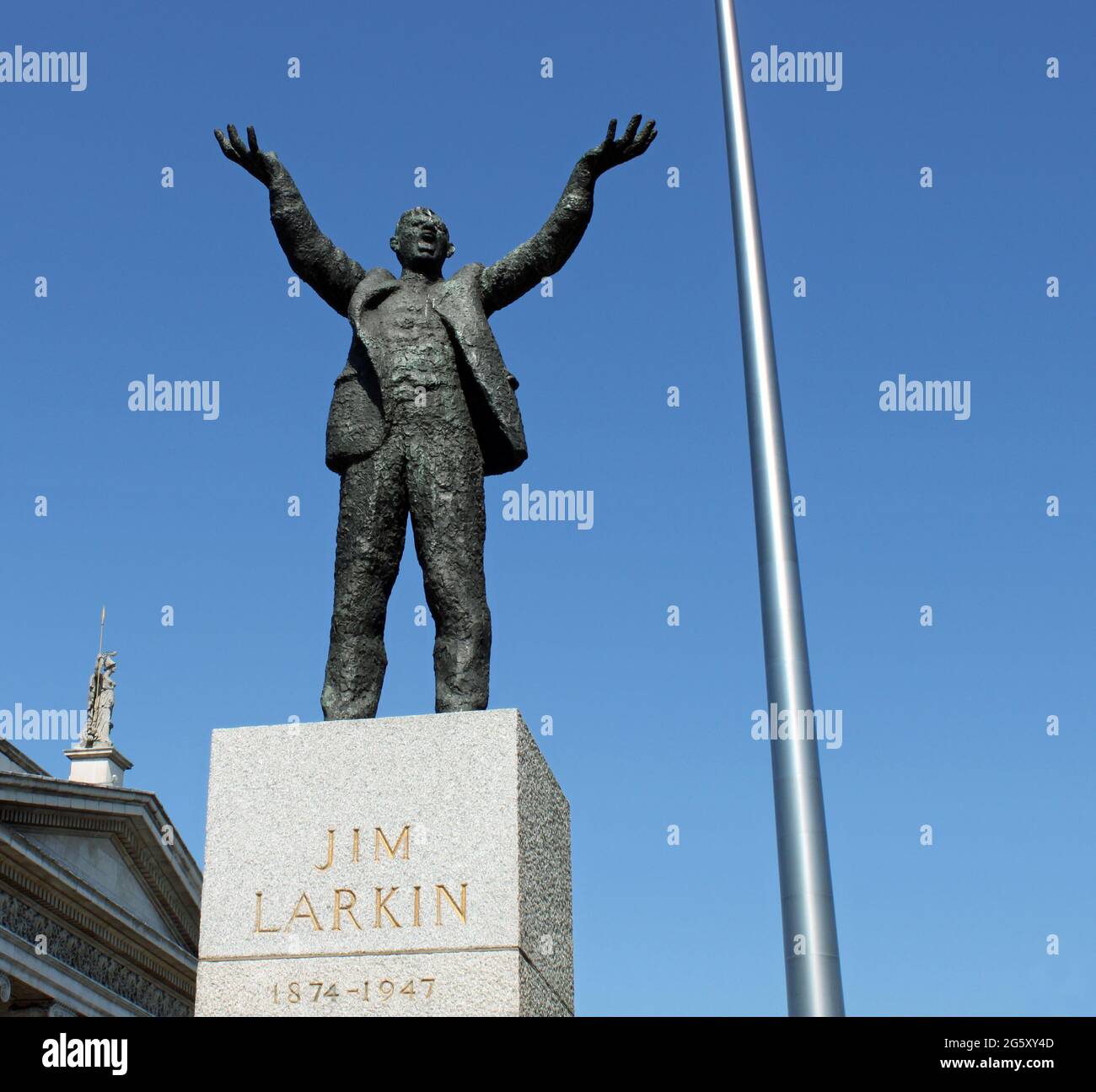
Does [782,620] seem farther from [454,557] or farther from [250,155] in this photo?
[250,155]

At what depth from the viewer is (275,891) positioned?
7176 millimetres

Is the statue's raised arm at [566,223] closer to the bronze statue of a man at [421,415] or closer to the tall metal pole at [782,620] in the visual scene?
the bronze statue of a man at [421,415]

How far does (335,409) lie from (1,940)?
20.1 metres

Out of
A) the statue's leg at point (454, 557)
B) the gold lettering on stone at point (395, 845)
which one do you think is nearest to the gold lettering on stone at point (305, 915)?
the gold lettering on stone at point (395, 845)

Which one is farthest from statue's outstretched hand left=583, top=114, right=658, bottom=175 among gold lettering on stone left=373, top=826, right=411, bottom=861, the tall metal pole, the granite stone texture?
gold lettering on stone left=373, top=826, right=411, bottom=861

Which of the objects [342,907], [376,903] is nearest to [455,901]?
[376,903]

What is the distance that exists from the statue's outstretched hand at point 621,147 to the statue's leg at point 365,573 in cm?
212

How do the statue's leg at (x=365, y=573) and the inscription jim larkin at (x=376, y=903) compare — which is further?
the statue's leg at (x=365, y=573)

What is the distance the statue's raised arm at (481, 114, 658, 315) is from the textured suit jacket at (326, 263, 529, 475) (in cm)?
20

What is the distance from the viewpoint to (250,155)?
29.2 feet

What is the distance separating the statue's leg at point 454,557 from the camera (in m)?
7.94
